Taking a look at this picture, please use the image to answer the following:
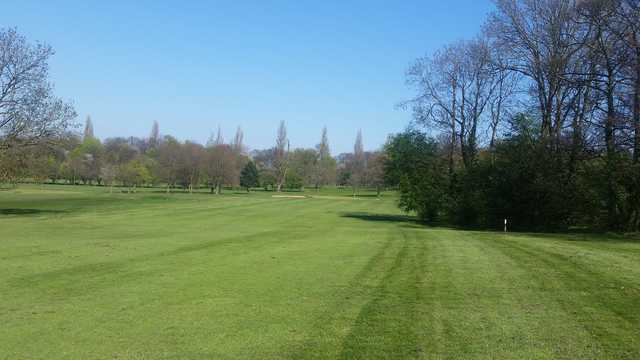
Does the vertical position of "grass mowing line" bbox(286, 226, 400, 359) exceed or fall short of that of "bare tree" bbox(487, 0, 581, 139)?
it falls short

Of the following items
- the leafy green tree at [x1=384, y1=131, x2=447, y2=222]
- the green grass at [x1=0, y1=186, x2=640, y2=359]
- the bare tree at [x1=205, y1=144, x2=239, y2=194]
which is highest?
the bare tree at [x1=205, y1=144, x2=239, y2=194]

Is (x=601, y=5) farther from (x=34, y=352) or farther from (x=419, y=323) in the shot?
(x=34, y=352)

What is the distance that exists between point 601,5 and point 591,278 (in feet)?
76.7

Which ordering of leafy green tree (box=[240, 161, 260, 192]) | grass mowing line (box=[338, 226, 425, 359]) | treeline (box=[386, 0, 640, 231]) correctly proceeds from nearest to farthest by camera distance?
grass mowing line (box=[338, 226, 425, 359]) → treeline (box=[386, 0, 640, 231]) → leafy green tree (box=[240, 161, 260, 192])

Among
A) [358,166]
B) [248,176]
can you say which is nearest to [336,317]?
[248,176]

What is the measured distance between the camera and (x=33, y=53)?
40.2 m

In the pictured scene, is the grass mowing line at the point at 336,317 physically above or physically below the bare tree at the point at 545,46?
below

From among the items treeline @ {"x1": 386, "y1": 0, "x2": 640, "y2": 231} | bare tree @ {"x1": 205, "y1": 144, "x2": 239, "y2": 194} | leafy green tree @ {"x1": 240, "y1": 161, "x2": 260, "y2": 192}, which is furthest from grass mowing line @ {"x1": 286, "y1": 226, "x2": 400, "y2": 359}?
leafy green tree @ {"x1": 240, "y1": 161, "x2": 260, "y2": 192}

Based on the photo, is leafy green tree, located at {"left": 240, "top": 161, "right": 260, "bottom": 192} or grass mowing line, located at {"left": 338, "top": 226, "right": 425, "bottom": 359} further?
leafy green tree, located at {"left": 240, "top": 161, "right": 260, "bottom": 192}

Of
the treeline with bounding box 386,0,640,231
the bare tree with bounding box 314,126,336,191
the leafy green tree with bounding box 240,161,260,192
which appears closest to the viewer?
the treeline with bounding box 386,0,640,231

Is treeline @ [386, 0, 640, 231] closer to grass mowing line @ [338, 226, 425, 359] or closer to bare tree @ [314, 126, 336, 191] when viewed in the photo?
grass mowing line @ [338, 226, 425, 359]

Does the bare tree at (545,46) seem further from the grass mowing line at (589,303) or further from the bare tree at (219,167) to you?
the bare tree at (219,167)

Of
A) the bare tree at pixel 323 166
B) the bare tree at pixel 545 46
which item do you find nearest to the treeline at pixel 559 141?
the bare tree at pixel 545 46

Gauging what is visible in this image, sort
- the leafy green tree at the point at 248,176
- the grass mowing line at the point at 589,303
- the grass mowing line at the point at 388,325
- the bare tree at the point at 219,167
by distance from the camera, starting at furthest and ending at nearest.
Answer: the leafy green tree at the point at 248,176
the bare tree at the point at 219,167
the grass mowing line at the point at 589,303
the grass mowing line at the point at 388,325
